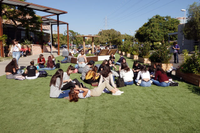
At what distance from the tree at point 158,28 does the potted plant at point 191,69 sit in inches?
1689

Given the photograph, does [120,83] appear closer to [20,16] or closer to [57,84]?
[57,84]

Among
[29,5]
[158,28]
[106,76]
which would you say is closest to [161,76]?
[106,76]

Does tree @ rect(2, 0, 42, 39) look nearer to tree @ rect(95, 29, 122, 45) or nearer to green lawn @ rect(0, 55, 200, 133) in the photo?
green lawn @ rect(0, 55, 200, 133)

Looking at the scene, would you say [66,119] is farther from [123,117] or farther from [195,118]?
[195,118]

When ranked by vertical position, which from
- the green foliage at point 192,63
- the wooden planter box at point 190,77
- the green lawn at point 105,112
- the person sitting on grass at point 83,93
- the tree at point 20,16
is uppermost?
the tree at point 20,16

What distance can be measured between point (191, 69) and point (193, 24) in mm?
26107

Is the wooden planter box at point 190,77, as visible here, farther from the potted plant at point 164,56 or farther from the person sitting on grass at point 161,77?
the potted plant at point 164,56

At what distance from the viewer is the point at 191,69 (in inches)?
311

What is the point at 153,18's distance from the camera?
55469 millimetres

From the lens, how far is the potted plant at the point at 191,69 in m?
7.64

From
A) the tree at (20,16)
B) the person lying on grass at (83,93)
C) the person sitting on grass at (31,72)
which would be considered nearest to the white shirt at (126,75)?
the person lying on grass at (83,93)

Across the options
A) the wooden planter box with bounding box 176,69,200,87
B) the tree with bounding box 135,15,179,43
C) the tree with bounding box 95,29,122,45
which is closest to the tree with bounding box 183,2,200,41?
the tree with bounding box 135,15,179,43

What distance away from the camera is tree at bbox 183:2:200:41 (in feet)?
94.8

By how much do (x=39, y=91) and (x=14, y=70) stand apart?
10.5 feet
